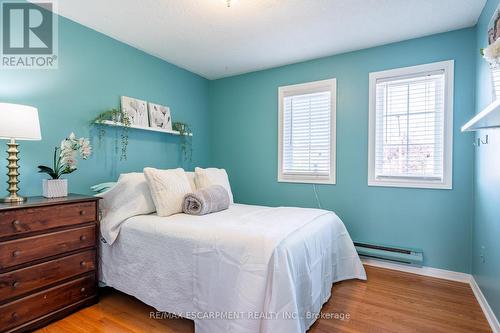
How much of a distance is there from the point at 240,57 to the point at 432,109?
230 cm

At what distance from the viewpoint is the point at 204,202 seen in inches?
93.5

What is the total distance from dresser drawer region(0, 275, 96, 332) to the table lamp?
27.6 inches

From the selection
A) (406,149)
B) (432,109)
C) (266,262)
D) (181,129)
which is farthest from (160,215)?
(432,109)

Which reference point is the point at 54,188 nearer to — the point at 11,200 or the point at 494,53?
the point at 11,200

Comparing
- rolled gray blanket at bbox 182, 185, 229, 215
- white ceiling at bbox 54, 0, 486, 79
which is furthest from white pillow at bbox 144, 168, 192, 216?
white ceiling at bbox 54, 0, 486, 79

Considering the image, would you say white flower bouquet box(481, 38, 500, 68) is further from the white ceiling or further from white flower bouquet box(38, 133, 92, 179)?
white flower bouquet box(38, 133, 92, 179)

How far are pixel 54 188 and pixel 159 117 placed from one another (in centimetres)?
150

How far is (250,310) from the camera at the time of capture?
1.53 metres

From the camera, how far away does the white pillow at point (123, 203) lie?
2218 millimetres

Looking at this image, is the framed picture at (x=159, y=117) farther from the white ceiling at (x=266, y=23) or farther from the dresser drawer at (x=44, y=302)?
the dresser drawer at (x=44, y=302)

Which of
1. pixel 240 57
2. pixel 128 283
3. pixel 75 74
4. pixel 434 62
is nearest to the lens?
pixel 128 283

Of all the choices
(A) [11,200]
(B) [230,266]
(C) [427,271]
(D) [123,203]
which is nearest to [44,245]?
(A) [11,200]

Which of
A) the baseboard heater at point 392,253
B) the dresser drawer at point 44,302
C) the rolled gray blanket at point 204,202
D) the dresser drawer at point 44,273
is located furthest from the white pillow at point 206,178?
the baseboard heater at point 392,253

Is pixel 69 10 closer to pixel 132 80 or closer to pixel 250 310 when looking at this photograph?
pixel 132 80
